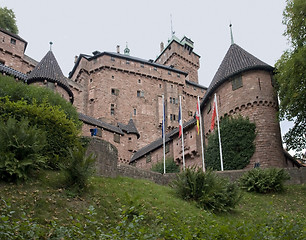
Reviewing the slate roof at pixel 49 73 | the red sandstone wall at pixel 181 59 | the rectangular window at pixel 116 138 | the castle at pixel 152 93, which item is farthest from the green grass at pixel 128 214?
the red sandstone wall at pixel 181 59

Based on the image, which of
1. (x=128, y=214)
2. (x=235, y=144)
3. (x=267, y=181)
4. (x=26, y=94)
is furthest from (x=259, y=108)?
(x=128, y=214)

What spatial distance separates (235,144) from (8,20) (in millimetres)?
39871

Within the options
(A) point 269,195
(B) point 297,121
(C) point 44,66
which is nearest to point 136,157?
(C) point 44,66

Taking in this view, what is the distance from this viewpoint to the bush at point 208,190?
15.4 metres

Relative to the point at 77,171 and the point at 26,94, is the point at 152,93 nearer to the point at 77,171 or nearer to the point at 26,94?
the point at 26,94

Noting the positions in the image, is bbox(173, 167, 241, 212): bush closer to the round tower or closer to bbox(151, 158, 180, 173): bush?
the round tower

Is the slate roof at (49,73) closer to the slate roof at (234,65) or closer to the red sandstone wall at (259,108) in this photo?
the slate roof at (234,65)

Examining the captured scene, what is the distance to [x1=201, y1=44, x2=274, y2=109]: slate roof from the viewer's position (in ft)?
94.2

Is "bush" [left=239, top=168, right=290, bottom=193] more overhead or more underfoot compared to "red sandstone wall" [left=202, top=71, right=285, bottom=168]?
more underfoot

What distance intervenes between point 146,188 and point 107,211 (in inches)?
183

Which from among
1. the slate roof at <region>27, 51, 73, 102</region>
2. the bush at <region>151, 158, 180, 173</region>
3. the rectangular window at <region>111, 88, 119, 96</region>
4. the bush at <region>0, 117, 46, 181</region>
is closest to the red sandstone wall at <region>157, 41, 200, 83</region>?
the rectangular window at <region>111, 88, 119, 96</region>

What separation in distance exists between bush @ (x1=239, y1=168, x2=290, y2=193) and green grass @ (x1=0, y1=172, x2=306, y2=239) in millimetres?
622

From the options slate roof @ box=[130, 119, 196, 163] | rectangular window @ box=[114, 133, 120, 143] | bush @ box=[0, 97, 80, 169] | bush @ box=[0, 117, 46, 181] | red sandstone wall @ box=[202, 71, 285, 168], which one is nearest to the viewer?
bush @ box=[0, 117, 46, 181]

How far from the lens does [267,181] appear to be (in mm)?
19078
